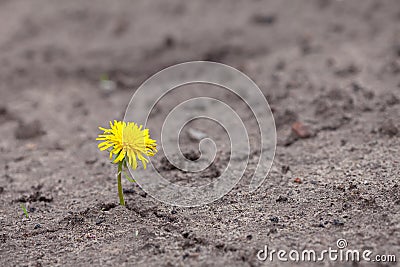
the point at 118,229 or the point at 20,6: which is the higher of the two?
the point at 20,6

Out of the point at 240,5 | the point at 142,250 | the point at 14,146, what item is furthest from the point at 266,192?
the point at 240,5

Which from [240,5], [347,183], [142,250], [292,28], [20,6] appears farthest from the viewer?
[20,6]

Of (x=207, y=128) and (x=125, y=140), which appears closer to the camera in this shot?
(x=125, y=140)

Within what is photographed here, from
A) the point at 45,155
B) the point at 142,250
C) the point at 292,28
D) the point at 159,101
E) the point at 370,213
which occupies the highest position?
the point at 292,28

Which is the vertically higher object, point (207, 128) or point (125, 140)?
point (207, 128)

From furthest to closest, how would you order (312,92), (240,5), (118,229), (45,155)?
(240,5)
(312,92)
(45,155)
(118,229)

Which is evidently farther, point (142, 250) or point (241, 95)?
point (241, 95)

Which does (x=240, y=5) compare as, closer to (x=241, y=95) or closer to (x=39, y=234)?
(x=241, y=95)

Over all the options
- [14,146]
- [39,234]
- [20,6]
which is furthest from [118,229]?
[20,6]
